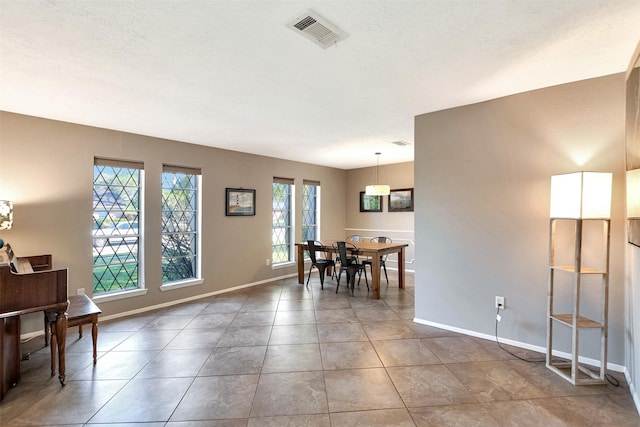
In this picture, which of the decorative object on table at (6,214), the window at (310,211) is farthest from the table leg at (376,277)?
the decorative object on table at (6,214)

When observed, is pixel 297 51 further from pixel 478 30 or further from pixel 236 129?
pixel 236 129

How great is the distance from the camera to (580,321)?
237 centimetres

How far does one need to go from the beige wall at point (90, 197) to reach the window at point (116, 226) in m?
0.13

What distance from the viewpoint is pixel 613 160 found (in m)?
2.48

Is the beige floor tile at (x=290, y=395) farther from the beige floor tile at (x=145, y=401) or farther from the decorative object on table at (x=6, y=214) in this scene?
the decorative object on table at (x=6, y=214)

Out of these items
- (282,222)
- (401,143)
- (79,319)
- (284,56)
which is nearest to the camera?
(284,56)

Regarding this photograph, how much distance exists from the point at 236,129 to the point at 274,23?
91.8 inches

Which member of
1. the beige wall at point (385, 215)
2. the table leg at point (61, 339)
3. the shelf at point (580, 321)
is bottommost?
the table leg at point (61, 339)

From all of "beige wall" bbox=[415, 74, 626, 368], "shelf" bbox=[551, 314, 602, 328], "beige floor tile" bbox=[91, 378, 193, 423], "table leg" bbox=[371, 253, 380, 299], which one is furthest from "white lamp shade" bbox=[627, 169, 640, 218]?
"beige floor tile" bbox=[91, 378, 193, 423]

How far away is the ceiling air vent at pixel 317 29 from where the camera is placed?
171 centimetres

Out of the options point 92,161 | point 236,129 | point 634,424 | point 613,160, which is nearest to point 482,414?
point 634,424

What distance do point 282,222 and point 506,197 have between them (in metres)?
4.17

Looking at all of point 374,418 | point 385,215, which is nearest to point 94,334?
Result: point 374,418

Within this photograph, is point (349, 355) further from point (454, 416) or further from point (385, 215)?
point (385, 215)
